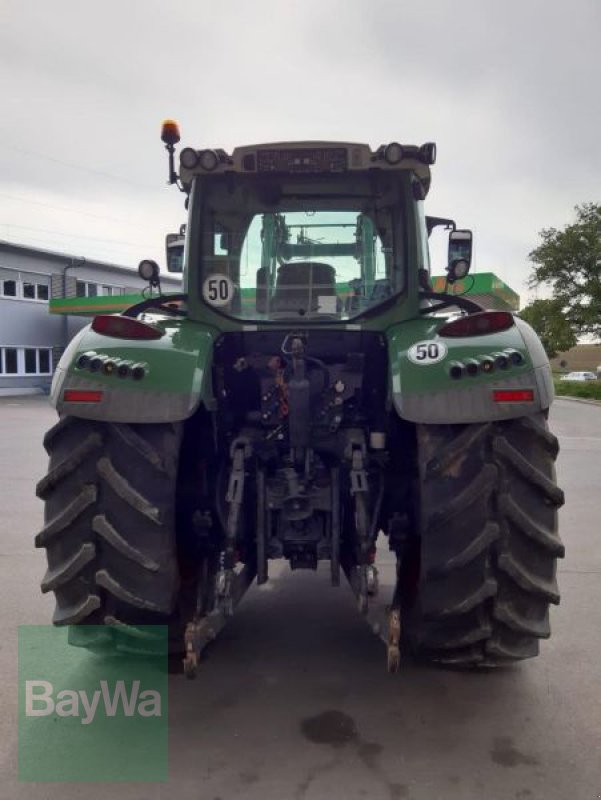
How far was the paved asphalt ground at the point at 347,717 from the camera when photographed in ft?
8.59

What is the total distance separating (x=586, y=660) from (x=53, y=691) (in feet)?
8.96

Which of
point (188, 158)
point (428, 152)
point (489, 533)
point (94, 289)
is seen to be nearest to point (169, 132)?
point (188, 158)

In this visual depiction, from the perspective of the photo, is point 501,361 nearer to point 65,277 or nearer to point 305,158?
point 305,158

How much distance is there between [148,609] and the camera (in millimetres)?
3061

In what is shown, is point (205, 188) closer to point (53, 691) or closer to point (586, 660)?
point (53, 691)

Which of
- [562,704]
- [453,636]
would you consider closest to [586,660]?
[562,704]

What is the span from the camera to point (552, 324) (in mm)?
38188

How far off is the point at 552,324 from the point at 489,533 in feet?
124

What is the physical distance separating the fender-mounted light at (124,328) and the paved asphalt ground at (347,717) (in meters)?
1.71

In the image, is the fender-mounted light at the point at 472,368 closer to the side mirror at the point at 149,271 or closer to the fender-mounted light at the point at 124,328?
the fender-mounted light at the point at 124,328

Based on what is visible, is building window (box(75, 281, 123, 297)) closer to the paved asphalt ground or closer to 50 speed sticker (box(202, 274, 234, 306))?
the paved asphalt ground

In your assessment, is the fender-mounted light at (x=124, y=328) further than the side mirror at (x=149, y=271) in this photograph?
No

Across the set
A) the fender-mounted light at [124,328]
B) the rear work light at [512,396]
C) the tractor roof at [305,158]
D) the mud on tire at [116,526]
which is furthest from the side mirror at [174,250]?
the rear work light at [512,396]

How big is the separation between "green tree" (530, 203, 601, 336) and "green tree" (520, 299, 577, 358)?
410 mm
